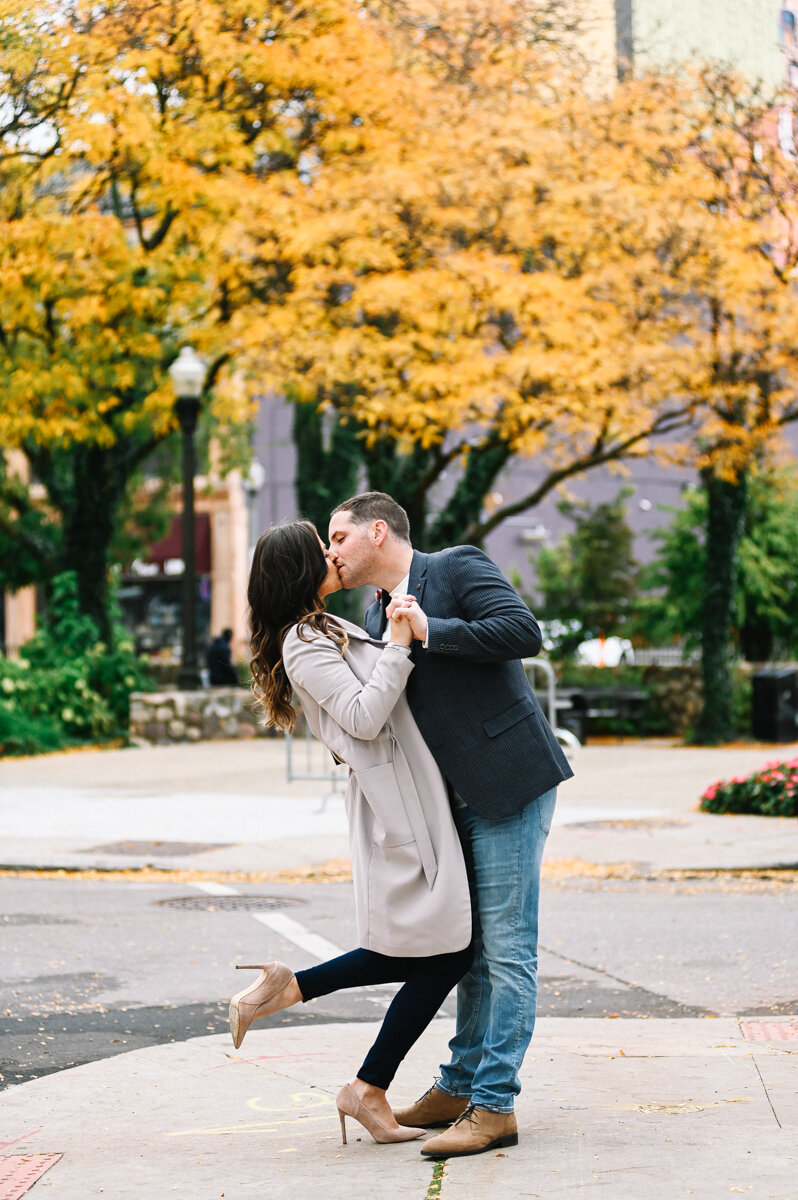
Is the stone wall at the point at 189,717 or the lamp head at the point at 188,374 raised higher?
the lamp head at the point at 188,374

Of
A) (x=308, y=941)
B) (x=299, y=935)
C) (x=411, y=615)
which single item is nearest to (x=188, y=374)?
(x=299, y=935)

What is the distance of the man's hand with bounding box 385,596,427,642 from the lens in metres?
4.05

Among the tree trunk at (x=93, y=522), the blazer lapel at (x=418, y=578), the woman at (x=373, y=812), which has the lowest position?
the woman at (x=373, y=812)

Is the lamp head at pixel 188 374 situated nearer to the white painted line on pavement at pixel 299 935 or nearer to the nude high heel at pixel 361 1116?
the white painted line on pavement at pixel 299 935

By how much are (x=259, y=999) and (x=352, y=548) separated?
127 cm

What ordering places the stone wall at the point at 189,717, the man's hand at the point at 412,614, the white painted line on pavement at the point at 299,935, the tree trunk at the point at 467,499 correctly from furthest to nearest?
the stone wall at the point at 189,717, the tree trunk at the point at 467,499, the white painted line on pavement at the point at 299,935, the man's hand at the point at 412,614

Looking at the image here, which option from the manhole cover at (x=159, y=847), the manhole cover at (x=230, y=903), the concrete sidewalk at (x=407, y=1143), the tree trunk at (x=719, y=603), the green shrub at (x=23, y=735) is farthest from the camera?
the tree trunk at (x=719, y=603)

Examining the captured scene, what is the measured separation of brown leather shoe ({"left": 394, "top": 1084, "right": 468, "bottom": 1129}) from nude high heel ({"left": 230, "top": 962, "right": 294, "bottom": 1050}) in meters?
0.50

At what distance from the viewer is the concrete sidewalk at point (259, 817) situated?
11.0 m

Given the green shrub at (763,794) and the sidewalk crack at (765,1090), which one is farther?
the green shrub at (763,794)

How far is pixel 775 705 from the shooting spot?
69.8 ft

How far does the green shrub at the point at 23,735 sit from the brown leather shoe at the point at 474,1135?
16.2m

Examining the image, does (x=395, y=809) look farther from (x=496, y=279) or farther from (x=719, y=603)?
(x=719, y=603)

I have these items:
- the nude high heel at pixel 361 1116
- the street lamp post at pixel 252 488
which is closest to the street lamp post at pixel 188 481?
the street lamp post at pixel 252 488
